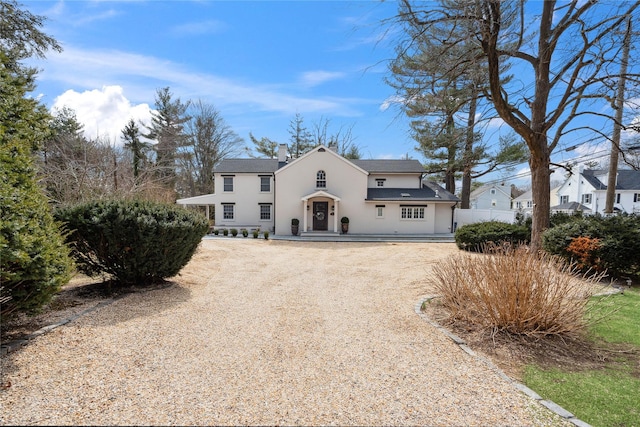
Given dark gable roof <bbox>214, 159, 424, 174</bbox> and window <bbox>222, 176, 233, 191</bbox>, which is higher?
dark gable roof <bbox>214, 159, 424, 174</bbox>

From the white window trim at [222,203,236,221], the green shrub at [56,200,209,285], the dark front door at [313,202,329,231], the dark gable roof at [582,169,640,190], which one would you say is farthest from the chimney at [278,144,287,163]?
the dark gable roof at [582,169,640,190]

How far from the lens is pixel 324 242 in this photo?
18.9 m

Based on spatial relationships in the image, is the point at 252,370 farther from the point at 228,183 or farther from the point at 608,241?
the point at 228,183

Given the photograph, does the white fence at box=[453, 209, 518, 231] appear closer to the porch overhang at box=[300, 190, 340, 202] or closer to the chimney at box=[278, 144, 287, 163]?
the porch overhang at box=[300, 190, 340, 202]

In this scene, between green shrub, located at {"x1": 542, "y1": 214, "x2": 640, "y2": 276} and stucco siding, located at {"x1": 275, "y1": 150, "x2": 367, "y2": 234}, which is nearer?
green shrub, located at {"x1": 542, "y1": 214, "x2": 640, "y2": 276}

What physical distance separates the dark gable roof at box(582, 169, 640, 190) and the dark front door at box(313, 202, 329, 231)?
3275 cm

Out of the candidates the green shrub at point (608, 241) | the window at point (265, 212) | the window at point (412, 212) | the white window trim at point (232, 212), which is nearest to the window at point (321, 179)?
the window at point (265, 212)

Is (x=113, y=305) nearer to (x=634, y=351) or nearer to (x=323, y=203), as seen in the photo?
(x=634, y=351)

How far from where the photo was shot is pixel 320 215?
2261 cm

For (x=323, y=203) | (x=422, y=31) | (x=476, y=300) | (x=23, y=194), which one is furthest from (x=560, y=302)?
(x=323, y=203)

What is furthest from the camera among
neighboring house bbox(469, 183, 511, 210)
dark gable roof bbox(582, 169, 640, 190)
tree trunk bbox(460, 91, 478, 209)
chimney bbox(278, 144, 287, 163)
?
neighboring house bbox(469, 183, 511, 210)

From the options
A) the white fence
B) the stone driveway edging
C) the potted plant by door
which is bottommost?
the stone driveway edging

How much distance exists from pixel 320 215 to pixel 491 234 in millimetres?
11688

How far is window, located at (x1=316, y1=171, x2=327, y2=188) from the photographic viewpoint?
73.0 feet
